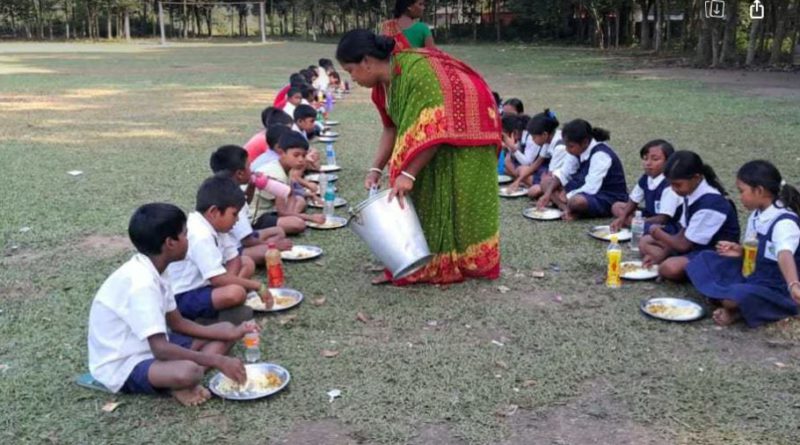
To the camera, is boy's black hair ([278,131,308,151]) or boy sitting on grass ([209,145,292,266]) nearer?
boy sitting on grass ([209,145,292,266])

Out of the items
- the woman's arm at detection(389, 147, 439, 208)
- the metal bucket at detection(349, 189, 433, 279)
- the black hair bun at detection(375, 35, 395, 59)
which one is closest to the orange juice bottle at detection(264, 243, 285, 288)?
the metal bucket at detection(349, 189, 433, 279)

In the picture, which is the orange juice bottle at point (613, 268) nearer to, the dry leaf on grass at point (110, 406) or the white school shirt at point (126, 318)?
the white school shirt at point (126, 318)

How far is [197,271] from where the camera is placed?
370cm

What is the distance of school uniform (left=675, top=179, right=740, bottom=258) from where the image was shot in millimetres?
4328

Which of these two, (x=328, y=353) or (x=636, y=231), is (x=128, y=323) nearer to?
(x=328, y=353)

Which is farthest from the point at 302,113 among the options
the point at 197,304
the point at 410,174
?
the point at 197,304

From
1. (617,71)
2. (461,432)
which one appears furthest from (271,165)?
(617,71)

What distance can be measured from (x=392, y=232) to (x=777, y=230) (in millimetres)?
2028

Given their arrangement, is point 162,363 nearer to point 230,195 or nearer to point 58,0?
point 230,195

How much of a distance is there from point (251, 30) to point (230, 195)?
5661 cm

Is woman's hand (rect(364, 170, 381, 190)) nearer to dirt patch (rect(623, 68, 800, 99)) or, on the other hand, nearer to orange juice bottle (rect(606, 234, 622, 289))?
orange juice bottle (rect(606, 234, 622, 289))

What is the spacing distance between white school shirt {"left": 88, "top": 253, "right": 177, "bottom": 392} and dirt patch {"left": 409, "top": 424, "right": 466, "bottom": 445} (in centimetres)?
114

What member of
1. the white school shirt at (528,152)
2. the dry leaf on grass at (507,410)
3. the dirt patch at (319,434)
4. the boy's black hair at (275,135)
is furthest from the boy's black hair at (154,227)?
the white school shirt at (528,152)

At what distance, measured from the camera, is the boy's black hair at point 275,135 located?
5.87 meters
